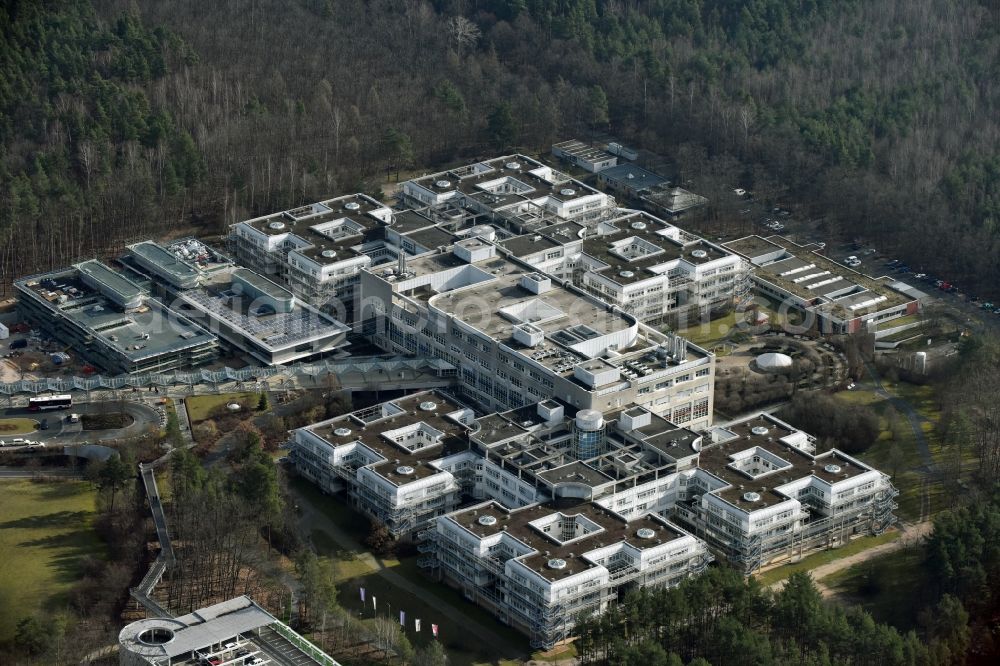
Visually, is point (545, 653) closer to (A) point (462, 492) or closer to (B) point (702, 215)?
(A) point (462, 492)

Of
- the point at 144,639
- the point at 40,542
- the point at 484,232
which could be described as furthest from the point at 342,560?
the point at 484,232

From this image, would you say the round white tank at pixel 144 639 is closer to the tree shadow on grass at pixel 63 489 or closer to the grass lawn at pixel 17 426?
the tree shadow on grass at pixel 63 489

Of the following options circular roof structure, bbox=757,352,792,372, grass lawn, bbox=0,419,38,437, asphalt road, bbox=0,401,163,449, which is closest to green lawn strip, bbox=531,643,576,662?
asphalt road, bbox=0,401,163,449

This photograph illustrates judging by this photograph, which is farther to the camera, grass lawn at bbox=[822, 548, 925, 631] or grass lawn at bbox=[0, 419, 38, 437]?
grass lawn at bbox=[0, 419, 38, 437]

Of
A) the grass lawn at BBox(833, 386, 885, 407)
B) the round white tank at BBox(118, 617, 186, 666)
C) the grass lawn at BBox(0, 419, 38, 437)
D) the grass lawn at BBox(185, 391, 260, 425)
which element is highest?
the round white tank at BBox(118, 617, 186, 666)

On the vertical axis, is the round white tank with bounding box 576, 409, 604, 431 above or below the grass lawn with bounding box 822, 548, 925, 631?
above

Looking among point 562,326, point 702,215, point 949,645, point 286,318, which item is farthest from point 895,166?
point 949,645

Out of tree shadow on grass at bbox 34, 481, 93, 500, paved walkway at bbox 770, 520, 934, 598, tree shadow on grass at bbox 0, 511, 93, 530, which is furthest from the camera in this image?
tree shadow on grass at bbox 34, 481, 93, 500

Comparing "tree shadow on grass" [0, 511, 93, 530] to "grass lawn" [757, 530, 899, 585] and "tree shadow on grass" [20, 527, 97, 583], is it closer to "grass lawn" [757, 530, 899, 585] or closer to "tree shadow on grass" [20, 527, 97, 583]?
"tree shadow on grass" [20, 527, 97, 583]

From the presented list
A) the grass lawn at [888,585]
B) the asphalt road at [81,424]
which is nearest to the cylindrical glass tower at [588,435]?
the grass lawn at [888,585]
